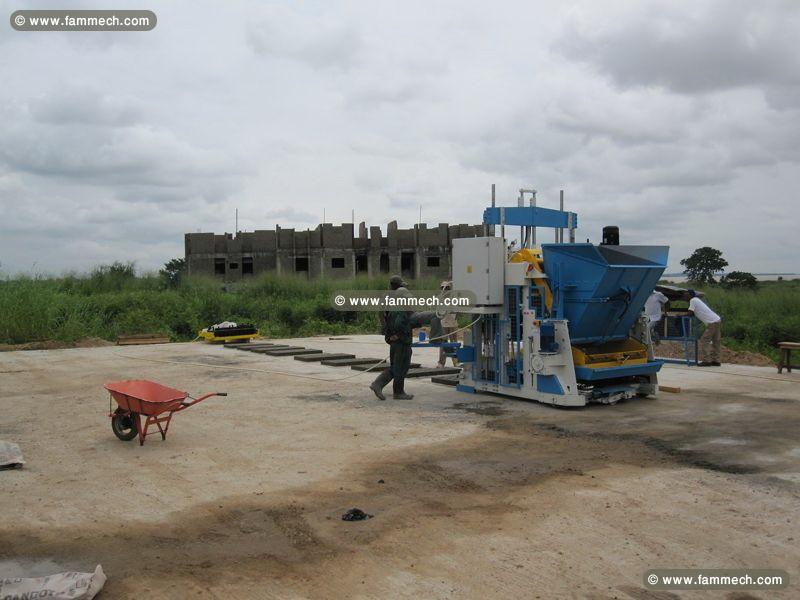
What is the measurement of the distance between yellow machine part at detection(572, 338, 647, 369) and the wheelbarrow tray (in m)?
5.47

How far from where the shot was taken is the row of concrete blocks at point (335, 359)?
46.3ft

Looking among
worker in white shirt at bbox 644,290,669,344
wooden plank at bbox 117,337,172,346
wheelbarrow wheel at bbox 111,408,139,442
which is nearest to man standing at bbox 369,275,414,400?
wheelbarrow wheel at bbox 111,408,139,442

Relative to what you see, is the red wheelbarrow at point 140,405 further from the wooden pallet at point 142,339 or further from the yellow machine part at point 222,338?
the wooden pallet at point 142,339

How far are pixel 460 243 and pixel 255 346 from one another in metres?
10.7

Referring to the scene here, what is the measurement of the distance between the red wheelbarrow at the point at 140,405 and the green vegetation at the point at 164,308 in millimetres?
16140

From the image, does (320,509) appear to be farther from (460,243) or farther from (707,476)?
(460,243)

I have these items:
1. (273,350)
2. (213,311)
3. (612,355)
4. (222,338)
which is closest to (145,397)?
(612,355)

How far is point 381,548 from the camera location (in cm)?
491

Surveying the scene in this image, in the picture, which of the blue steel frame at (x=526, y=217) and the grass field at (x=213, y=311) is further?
the grass field at (x=213, y=311)

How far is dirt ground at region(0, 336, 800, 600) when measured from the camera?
4.53 meters

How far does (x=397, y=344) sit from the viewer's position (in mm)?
10883

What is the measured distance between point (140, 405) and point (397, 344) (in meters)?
4.15

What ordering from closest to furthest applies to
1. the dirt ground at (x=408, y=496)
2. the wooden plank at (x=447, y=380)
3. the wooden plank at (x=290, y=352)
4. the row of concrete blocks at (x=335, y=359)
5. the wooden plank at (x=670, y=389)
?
the dirt ground at (x=408, y=496) < the wooden plank at (x=670, y=389) < the wooden plank at (x=447, y=380) < the row of concrete blocks at (x=335, y=359) < the wooden plank at (x=290, y=352)

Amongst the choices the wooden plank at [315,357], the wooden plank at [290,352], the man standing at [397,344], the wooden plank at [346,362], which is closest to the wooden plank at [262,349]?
the wooden plank at [290,352]
